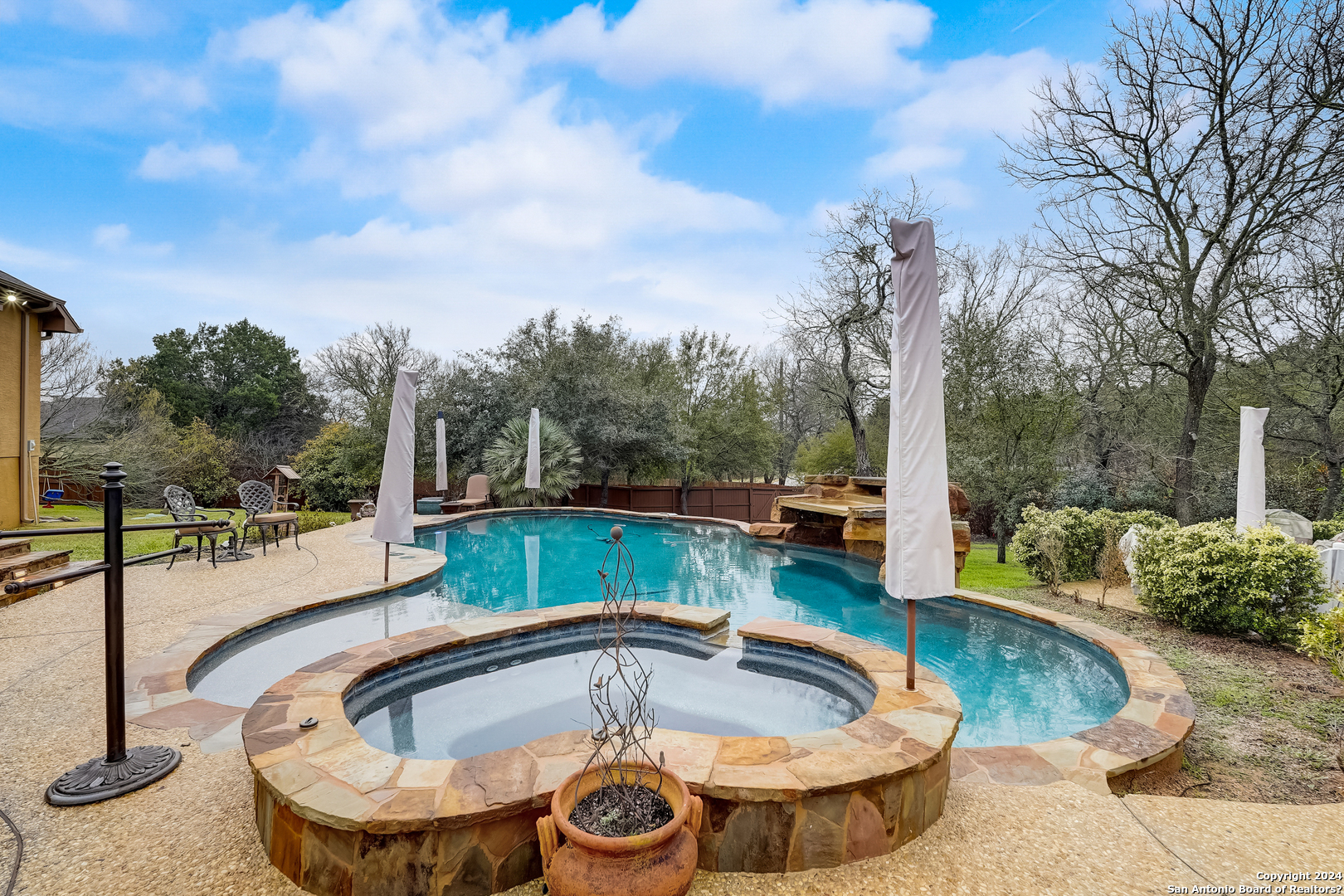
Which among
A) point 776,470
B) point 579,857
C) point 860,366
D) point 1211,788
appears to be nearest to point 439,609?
point 579,857

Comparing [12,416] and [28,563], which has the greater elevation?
[12,416]

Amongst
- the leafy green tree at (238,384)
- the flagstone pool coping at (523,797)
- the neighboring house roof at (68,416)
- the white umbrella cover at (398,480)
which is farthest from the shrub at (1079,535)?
the leafy green tree at (238,384)

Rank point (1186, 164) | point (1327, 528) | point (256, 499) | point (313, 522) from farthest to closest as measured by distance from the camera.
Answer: point (313, 522)
point (1186, 164)
point (256, 499)
point (1327, 528)

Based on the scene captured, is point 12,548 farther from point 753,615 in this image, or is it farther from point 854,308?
point 854,308

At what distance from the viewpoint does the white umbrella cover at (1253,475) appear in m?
5.93

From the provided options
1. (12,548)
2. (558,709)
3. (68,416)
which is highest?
(68,416)

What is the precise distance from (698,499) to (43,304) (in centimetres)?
1586

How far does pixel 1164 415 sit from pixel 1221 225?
4.72m

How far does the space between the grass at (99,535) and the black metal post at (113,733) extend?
2623 mm

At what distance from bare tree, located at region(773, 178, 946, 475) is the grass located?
13.1 meters

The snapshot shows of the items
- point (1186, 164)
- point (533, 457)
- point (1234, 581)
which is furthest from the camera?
point (533, 457)

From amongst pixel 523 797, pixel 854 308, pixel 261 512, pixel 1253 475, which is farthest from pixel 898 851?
pixel 854 308

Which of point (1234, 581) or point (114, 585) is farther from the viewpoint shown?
point (1234, 581)

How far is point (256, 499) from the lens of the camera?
889cm
